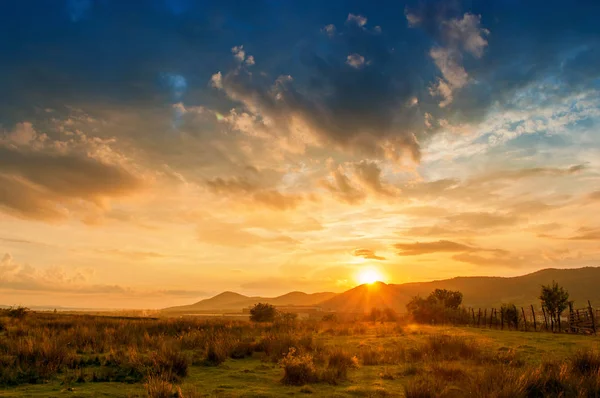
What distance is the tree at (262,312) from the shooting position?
69.1 meters

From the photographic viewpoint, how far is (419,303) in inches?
2940

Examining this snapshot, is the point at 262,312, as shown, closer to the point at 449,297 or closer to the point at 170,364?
the point at 449,297

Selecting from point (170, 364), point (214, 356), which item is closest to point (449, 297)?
point (214, 356)

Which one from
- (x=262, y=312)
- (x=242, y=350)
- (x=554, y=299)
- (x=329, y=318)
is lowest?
(x=329, y=318)

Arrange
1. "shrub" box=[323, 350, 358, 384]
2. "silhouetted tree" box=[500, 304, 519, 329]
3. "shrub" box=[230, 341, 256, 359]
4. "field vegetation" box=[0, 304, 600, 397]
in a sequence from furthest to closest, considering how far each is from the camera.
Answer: "silhouetted tree" box=[500, 304, 519, 329] < "shrub" box=[230, 341, 256, 359] < "shrub" box=[323, 350, 358, 384] < "field vegetation" box=[0, 304, 600, 397]

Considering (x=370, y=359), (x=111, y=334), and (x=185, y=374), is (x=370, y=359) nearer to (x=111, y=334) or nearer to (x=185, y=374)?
(x=185, y=374)

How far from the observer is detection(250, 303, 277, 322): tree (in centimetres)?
6914

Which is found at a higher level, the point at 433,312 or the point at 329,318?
the point at 433,312

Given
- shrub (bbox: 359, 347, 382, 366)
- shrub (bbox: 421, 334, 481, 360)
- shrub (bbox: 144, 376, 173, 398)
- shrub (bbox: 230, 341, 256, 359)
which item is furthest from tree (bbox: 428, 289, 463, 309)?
shrub (bbox: 144, 376, 173, 398)

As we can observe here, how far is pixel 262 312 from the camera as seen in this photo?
2746 inches

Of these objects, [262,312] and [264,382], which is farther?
[262,312]

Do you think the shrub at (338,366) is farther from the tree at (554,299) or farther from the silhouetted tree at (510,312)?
the silhouetted tree at (510,312)

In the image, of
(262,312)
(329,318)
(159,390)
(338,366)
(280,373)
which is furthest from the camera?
(262,312)

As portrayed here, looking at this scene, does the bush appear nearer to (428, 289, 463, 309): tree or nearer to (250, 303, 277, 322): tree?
(250, 303, 277, 322): tree
